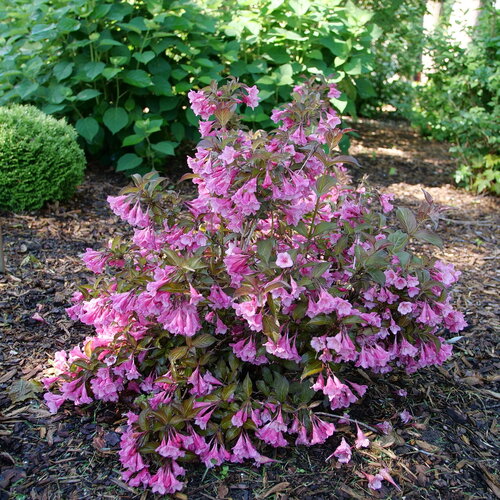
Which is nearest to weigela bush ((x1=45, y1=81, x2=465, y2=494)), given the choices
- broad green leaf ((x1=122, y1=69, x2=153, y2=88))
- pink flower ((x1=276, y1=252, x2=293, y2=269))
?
pink flower ((x1=276, y1=252, x2=293, y2=269))

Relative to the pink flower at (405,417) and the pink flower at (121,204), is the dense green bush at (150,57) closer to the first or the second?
the pink flower at (121,204)

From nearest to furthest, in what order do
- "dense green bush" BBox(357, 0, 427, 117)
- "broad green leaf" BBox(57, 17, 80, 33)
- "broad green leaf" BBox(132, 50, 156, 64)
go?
"broad green leaf" BBox(57, 17, 80, 33), "broad green leaf" BBox(132, 50, 156, 64), "dense green bush" BBox(357, 0, 427, 117)

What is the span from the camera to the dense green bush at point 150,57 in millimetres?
4711

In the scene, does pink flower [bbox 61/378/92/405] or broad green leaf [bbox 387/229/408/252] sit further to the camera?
pink flower [bbox 61/378/92/405]

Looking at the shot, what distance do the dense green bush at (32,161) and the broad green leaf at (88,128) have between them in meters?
0.35

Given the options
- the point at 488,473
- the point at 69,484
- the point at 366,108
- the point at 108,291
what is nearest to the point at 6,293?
the point at 108,291

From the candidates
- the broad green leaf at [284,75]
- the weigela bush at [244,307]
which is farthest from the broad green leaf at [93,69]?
the weigela bush at [244,307]

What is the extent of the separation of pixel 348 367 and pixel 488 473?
72 centimetres

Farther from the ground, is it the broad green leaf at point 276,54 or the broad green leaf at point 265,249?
the broad green leaf at point 265,249

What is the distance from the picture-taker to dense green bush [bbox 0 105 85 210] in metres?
4.16

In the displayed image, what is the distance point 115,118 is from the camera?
4805 mm

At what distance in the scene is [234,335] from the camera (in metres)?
2.23

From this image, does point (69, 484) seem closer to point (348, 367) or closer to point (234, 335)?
point (234, 335)

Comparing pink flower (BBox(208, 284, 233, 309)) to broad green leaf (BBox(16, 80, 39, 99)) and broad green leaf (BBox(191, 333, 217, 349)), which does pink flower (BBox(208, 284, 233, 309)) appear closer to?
broad green leaf (BBox(191, 333, 217, 349))
